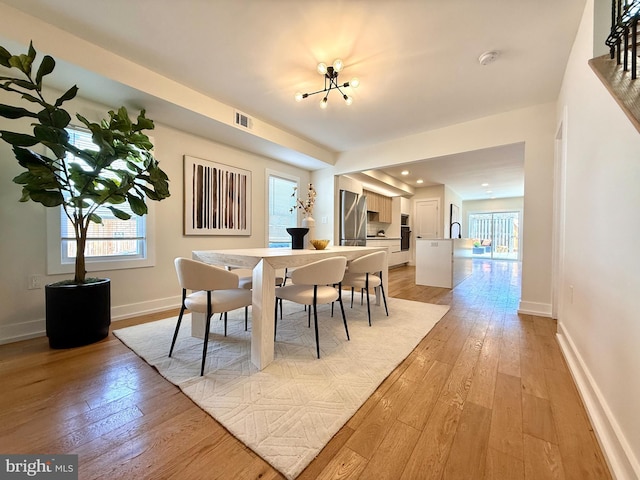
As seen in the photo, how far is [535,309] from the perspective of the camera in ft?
9.91

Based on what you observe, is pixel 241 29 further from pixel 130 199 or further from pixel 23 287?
pixel 23 287

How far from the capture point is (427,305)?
11.1ft

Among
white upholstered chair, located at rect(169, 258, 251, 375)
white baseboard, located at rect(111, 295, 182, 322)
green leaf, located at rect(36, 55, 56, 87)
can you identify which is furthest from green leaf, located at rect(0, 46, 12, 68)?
white baseboard, located at rect(111, 295, 182, 322)

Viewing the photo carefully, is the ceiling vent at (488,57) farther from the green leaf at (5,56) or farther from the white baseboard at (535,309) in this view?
the green leaf at (5,56)

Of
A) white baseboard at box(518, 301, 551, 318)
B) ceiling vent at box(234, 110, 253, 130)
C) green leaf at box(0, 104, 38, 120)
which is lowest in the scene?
white baseboard at box(518, 301, 551, 318)

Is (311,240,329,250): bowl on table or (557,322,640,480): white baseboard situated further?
(311,240,329,250): bowl on table

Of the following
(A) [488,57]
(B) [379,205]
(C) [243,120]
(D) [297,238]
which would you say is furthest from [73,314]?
(B) [379,205]

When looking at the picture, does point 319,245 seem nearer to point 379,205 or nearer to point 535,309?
point 535,309

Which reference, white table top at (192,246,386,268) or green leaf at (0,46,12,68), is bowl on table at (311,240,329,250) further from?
green leaf at (0,46,12,68)

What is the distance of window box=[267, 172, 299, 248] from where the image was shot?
14.8 feet

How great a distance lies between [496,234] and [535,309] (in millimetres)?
9262

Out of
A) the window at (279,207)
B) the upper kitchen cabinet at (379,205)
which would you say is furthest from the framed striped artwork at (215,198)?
the upper kitchen cabinet at (379,205)

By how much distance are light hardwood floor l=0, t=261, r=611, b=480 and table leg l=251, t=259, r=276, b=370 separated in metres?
0.48

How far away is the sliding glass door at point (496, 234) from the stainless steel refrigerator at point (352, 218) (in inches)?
286
